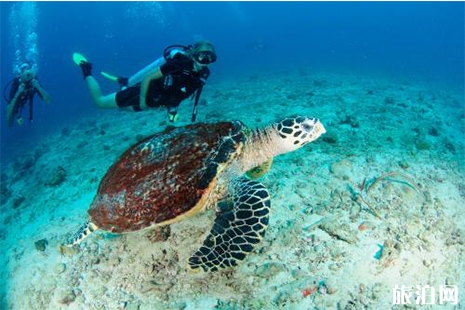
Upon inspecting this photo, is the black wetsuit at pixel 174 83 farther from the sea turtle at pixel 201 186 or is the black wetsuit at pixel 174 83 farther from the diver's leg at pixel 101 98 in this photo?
the sea turtle at pixel 201 186

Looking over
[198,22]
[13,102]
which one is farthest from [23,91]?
[198,22]

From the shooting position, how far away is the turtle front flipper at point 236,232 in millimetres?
3041

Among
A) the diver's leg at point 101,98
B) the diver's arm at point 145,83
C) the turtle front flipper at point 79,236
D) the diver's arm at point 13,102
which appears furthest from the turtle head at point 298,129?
the diver's arm at point 13,102

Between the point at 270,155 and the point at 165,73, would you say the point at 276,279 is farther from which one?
the point at 165,73

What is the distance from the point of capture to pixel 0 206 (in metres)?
6.90

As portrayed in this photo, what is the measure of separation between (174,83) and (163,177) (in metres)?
3.14

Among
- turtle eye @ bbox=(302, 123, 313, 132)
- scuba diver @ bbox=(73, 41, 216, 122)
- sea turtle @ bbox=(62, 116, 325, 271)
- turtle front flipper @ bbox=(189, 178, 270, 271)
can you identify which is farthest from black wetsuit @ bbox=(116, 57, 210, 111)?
turtle front flipper @ bbox=(189, 178, 270, 271)

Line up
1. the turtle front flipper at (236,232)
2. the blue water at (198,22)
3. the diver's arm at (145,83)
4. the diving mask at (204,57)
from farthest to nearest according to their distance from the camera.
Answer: the blue water at (198,22) → the diver's arm at (145,83) → the diving mask at (204,57) → the turtle front flipper at (236,232)

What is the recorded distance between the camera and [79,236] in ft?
12.4

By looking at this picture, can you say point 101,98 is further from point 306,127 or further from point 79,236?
point 306,127

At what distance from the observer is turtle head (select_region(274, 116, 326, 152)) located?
381cm

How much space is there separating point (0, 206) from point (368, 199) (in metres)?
7.79

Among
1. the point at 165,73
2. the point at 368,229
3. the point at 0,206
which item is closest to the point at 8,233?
the point at 0,206

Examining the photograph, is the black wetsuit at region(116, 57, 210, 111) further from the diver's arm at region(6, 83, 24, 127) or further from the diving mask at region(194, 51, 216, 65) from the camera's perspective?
the diver's arm at region(6, 83, 24, 127)
